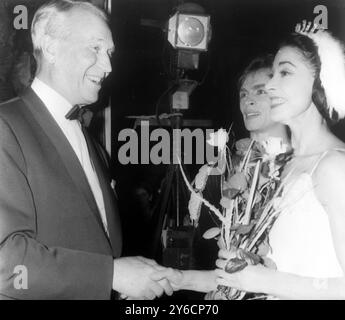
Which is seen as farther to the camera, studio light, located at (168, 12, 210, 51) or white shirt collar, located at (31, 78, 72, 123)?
studio light, located at (168, 12, 210, 51)

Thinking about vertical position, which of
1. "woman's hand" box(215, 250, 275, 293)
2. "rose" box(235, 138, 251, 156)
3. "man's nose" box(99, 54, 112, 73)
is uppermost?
"man's nose" box(99, 54, 112, 73)

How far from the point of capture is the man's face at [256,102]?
4.66 ft

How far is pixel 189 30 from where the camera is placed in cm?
142

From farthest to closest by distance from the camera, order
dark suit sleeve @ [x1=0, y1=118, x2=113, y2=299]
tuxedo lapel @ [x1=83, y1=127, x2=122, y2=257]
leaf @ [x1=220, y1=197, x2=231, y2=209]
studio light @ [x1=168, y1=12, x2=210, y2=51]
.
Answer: studio light @ [x1=168, y1=12, x2=210, y2=51] → tuxedo lapel @ [x1=83, y1=127, x2=122, y2=257] → leaf @ [x1=220, y1=197, x2=231, y2=209] → dark suit sleeve @ [x1=0, y1=118, x2=113, y2=299]

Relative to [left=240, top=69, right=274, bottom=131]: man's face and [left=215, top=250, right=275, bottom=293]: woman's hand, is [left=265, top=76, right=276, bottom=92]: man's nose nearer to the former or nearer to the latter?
[left=240, top=69, right=274, bottom=131]: man's face

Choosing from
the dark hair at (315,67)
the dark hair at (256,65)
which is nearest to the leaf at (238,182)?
the dark hair at (315,67)

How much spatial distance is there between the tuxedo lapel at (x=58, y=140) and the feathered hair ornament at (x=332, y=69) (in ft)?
2.45

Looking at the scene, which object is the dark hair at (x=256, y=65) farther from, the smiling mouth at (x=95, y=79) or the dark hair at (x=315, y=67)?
the smiling mouth at (x=95, y=79)

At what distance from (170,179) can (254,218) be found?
1.34ft

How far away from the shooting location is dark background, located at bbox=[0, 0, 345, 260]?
148 cm

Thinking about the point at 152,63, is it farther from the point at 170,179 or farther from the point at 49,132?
the point at 49,132

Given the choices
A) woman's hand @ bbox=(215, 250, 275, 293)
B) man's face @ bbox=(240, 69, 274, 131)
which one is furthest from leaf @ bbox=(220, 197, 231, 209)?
man's face @ bbox=(240, 69, 274, 131)

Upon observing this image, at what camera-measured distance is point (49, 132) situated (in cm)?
116
